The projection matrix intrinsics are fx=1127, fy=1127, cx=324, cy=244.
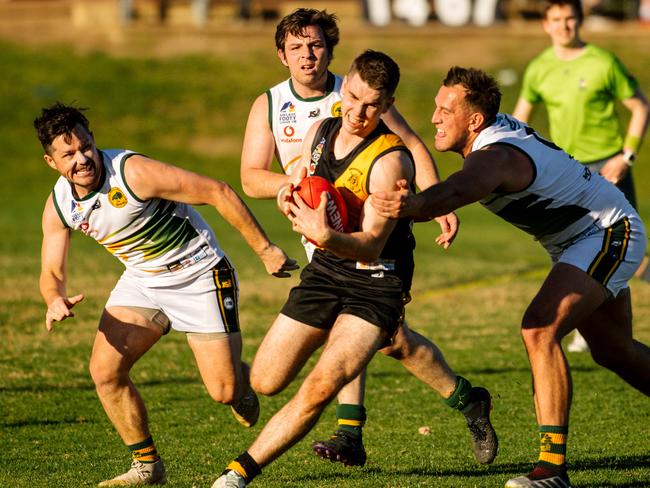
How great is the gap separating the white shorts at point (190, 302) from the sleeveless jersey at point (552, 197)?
1.70 m

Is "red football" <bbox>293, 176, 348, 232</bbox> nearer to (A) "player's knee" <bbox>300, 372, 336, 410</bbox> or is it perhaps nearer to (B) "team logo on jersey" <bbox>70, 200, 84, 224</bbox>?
(A) "player's knee" <bbox>300, 372, 336, 410</bbox>

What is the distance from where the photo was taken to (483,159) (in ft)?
19.2

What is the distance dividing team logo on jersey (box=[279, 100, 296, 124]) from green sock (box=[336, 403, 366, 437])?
1808 millimetres

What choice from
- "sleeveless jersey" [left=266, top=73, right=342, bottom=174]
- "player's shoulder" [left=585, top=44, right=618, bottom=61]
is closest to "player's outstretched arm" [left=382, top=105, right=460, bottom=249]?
"sleeveless jersey" [left=266, top=73, right=342, bottom=174]

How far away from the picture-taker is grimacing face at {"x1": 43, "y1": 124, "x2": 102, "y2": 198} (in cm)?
627

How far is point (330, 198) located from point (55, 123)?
5.71 feet

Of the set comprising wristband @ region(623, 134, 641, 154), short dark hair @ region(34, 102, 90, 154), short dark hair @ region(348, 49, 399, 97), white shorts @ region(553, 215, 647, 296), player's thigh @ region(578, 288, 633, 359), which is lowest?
player's thigh @ region(578, 288, 633, 359)

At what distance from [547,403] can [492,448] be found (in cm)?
71

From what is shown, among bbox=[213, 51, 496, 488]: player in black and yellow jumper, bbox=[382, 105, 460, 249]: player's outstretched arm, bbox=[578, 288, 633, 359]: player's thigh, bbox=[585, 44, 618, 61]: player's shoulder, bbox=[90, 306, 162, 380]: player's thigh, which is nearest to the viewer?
bbox=[213, 51, 496, 488]: player in black and yellow jumper

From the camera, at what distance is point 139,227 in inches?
260

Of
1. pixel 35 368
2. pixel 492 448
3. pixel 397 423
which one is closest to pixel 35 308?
pixel 35 368

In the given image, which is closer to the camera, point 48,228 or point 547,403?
point 547,403

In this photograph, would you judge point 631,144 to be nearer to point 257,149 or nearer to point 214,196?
point 257,149

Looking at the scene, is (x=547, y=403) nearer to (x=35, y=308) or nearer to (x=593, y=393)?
(x=593, y=393)
